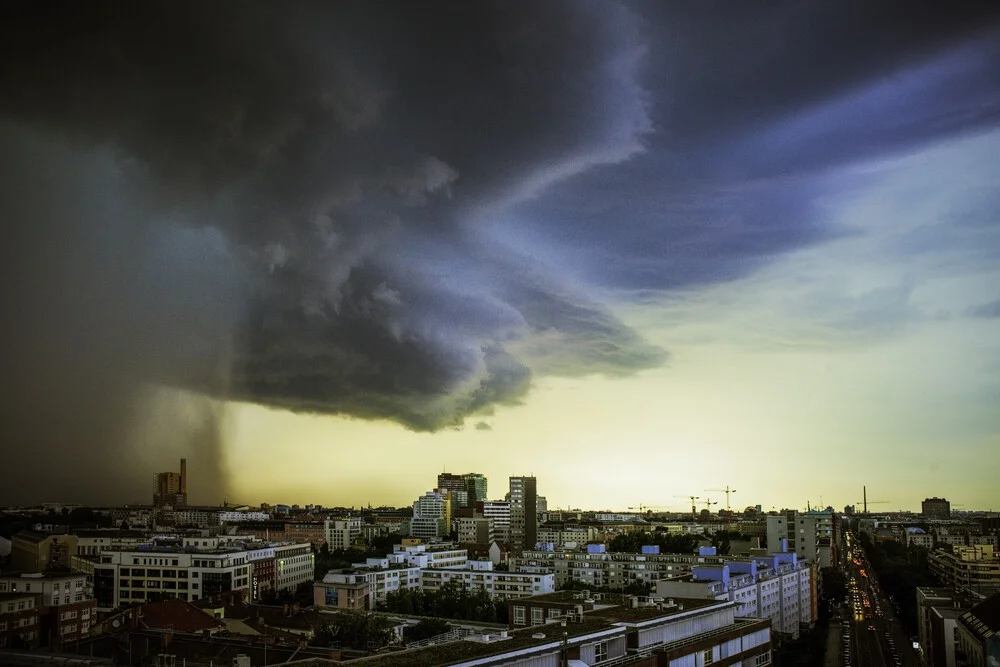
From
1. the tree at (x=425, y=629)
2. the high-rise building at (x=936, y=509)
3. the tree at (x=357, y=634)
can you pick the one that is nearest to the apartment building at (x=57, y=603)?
the tree at (x=357, y=634)

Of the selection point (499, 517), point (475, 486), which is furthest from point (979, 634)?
point (475, 486)

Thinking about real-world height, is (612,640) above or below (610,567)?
above

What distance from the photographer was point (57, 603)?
12.0 meters

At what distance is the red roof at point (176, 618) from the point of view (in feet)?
36.8

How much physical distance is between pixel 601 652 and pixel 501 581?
12.1 meters

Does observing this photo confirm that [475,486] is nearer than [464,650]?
No

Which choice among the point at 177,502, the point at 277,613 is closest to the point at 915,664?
the point at 277,613

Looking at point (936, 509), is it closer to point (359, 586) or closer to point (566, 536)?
point (566, 536)

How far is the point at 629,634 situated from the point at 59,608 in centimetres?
784

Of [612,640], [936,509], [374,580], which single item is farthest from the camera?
[936,509]

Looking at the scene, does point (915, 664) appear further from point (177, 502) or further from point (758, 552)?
point (177, 502)

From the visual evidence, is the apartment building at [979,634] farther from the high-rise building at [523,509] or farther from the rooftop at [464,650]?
the high-rise building at [523,509]

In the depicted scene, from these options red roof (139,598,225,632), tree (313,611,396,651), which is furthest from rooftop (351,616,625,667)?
red roof (139,598,225,632)

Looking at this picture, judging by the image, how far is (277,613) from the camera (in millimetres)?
14500
